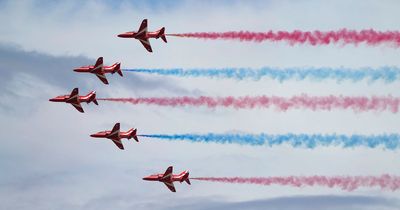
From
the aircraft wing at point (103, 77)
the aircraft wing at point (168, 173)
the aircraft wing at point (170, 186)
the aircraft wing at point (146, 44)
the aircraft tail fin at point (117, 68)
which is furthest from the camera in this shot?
the aircraft wing at point (168, 173)

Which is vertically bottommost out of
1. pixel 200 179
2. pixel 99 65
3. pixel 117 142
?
pixel 200 179

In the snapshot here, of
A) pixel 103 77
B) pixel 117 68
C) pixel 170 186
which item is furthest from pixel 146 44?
pixel 170 186

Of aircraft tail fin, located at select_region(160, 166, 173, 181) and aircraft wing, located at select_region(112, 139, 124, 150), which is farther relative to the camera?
aircraft wing, located at select_region(112, 139, 124, 150)

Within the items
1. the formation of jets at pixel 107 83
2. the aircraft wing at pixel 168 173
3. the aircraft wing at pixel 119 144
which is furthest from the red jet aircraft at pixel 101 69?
the aircraft wing at pixel 168 173

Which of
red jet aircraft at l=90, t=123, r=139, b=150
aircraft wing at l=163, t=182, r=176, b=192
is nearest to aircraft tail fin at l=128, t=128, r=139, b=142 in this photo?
red jet aircraft at l=90, t=123, r=139, b=150

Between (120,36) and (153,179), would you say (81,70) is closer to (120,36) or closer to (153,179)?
(120,36)

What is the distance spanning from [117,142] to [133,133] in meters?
4.00

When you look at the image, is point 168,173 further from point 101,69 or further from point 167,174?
point 101,69

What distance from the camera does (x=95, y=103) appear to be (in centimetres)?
17900

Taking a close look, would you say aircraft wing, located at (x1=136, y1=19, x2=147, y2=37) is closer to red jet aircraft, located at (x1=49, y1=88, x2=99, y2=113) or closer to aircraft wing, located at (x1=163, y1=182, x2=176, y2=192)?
red jet aircraft, located at (x1=49, y1=88, x2=99, y2=113)

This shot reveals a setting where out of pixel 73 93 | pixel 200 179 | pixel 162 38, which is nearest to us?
pixel 200 179

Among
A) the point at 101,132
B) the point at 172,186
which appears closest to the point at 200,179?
the point at 172,186

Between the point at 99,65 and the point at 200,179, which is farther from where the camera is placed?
the point at 99,65

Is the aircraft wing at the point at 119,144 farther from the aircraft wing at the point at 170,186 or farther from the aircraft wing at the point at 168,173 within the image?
the aircraft wing at the point at 170,186
